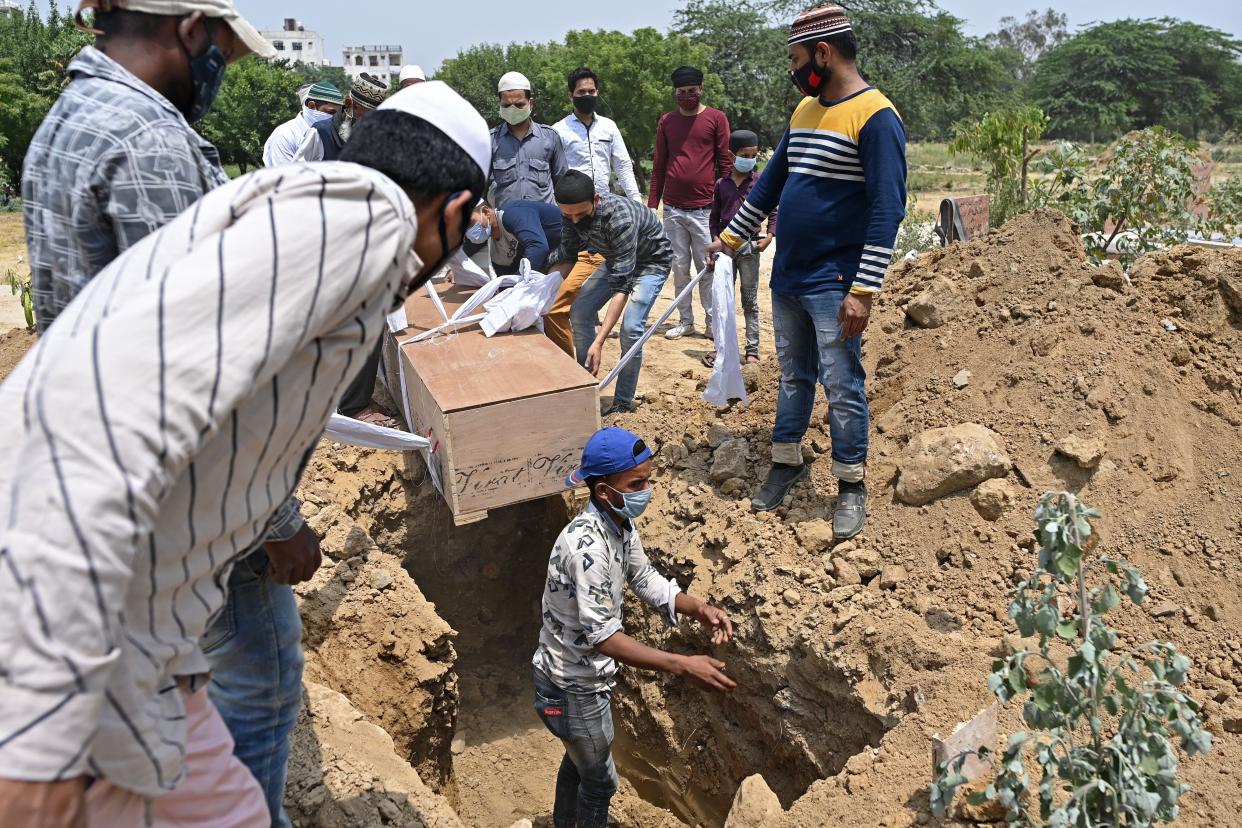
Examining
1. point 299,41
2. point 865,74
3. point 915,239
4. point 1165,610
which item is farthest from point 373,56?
point 1165,610

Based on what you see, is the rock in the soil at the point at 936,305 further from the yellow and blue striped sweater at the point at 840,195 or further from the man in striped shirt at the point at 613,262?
the man in striped shirt at the point at 613,262

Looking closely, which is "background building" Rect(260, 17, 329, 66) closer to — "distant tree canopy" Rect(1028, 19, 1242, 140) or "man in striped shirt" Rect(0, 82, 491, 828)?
"distant tree canopy" Rect(1028, 19, 1242, 140)

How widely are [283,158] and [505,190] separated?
1376 millimetres

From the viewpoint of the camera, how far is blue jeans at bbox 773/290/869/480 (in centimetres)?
370

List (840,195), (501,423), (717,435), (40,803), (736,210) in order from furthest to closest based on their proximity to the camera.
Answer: (736,210) < (717,435) < (501,423) < (840,195) < (40,803)

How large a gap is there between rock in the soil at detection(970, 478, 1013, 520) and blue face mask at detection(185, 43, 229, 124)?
302cm

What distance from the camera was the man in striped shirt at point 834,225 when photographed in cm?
345

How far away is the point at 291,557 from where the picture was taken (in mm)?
1997

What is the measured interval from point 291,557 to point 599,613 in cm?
129

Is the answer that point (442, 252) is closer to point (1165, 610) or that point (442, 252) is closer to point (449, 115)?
point (449, 115)

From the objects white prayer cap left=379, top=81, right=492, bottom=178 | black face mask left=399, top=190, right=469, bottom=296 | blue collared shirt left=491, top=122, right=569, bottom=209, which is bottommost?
blue collared shirt left=491, top=122, right=569, bottom=209

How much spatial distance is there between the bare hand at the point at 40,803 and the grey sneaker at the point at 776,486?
131 inches

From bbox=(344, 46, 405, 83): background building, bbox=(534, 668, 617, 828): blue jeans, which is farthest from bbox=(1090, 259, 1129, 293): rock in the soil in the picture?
bbox=(344, 46, 405, 83): background building

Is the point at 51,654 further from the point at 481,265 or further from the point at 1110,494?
the point at 481,265
